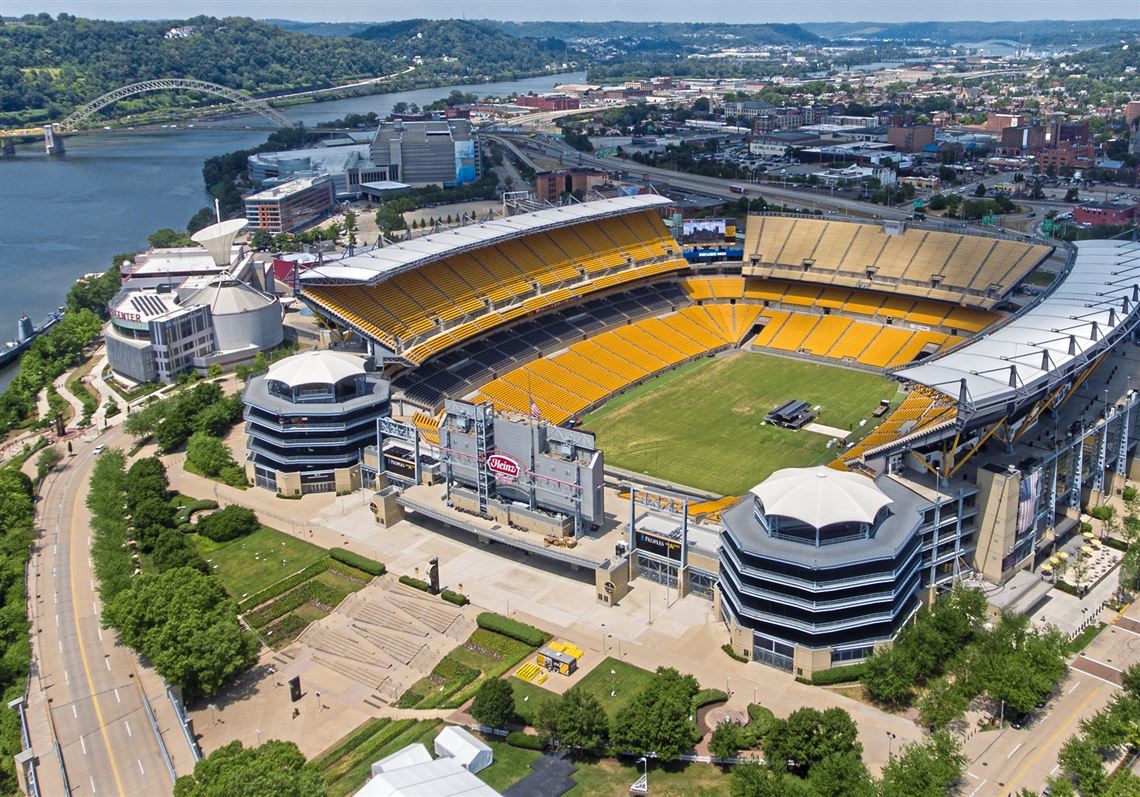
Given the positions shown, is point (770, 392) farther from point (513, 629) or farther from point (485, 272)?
point (513, 629)

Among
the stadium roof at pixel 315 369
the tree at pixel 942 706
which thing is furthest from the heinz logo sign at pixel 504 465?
the tree at pixel 942 706

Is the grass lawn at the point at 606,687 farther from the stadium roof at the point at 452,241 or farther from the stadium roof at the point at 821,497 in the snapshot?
the stadium roof at the point at 452,241

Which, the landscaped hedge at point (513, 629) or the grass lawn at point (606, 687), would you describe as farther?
the landscaped hedge at point (513, 629)

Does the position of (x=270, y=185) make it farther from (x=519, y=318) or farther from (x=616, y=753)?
(x=616, y=753)

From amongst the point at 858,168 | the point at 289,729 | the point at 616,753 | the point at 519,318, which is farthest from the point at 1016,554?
the point at 858,168

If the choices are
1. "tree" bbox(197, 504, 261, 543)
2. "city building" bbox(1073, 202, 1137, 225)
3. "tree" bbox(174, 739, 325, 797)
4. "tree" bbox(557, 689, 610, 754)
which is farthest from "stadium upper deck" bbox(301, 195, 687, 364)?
"city building" bbox(1073, 202, 1137, 225)

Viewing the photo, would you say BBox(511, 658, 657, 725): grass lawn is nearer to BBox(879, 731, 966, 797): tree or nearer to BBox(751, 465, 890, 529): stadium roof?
BBox(751, 465, 890, 529): stadium roof
